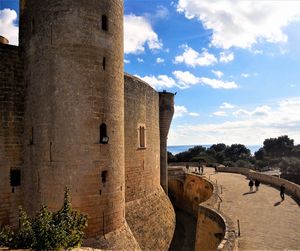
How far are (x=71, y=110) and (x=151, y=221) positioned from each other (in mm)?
9061

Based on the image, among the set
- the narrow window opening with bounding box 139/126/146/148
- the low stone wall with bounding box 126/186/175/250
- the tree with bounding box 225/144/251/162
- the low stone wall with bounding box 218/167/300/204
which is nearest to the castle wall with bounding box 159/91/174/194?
the low stone wall with bounding box 126/186/175/250

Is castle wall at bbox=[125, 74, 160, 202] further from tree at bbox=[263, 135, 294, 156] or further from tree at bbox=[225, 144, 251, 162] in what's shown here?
tree at bbox=[263, 135, 294, 156]

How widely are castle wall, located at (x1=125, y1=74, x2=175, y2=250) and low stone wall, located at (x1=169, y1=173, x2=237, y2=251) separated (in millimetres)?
2750

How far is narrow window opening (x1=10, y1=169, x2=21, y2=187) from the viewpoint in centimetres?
1098

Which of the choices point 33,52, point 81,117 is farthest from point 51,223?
point 33,52

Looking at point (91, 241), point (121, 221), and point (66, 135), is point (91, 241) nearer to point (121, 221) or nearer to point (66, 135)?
point (121, 221)

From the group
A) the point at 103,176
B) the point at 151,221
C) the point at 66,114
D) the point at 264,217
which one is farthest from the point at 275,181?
the point at 66,114

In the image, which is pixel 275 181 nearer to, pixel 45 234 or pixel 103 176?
pixel 103 176

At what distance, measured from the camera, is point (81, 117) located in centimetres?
1026

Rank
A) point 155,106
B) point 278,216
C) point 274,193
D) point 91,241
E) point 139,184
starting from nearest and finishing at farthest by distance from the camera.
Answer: point 91,241 → point 278,216 → point 139,184 → point 274,193 → point 155,106

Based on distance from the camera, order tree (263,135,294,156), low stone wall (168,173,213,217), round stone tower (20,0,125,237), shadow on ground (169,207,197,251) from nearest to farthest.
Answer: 1. round stone tower (20,0,125,237)
2. shadow on ground (169,207,197,251)
3. low stone wall (168,173,213,217)
4. tree (263,135,294,156)

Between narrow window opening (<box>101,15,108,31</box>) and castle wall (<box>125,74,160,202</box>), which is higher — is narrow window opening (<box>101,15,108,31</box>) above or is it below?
above

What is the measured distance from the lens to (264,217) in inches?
513

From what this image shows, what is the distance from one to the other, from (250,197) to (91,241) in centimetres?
1088
